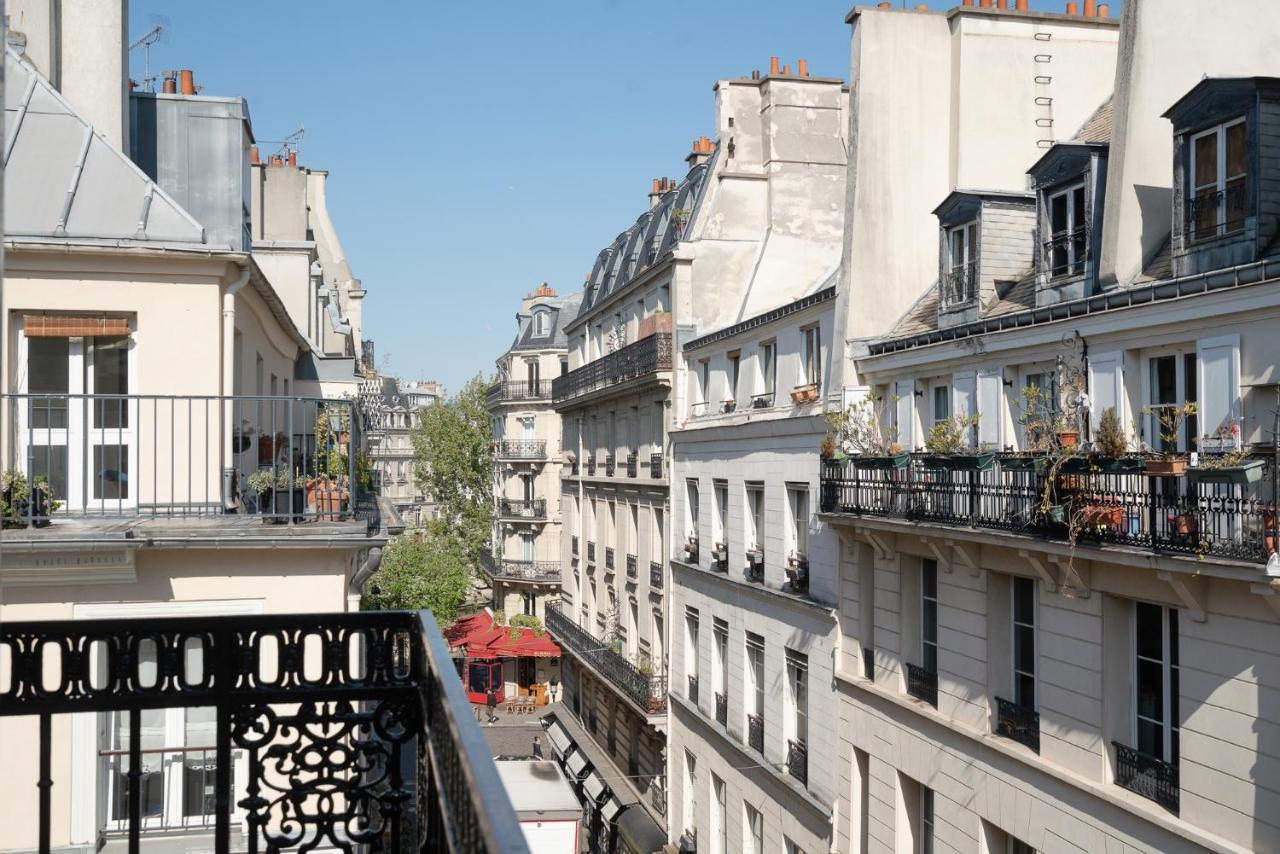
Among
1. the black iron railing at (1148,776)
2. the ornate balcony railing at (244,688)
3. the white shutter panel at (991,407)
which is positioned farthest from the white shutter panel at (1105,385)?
the ornate balcony railing at (244,688)

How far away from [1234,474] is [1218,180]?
13.3 feet

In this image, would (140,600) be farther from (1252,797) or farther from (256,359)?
(1252,797)

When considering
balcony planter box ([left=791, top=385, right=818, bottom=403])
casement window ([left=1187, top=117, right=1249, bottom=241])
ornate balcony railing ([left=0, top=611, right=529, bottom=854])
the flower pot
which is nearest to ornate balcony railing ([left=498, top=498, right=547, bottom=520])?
balcony planter box ([left=791, top=385, right=818, bottom=403])

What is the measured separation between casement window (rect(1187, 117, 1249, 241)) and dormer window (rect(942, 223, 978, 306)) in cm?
476

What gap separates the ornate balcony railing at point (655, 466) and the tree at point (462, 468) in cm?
3236

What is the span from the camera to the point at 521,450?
194 ft

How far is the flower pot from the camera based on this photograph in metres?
11.8

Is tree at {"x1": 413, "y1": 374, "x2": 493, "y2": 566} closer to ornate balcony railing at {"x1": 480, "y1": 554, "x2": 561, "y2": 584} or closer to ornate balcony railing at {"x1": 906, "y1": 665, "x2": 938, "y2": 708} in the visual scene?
ornate balcony railing at {"x1": 480, "y1": 554, "x2": 561, "y2": 584}

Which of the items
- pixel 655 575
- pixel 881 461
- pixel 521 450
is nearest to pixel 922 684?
pixel 881 461

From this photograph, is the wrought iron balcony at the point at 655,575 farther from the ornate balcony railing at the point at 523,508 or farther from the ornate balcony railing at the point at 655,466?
the ornate balcony railing at the point at 523,508

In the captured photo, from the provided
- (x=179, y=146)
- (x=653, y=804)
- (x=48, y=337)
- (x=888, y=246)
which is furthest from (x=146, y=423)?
(x=653, y=804)

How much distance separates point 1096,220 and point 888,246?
582 cm

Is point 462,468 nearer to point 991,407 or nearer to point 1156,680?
point 991,407

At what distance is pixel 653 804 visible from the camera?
107 feet
